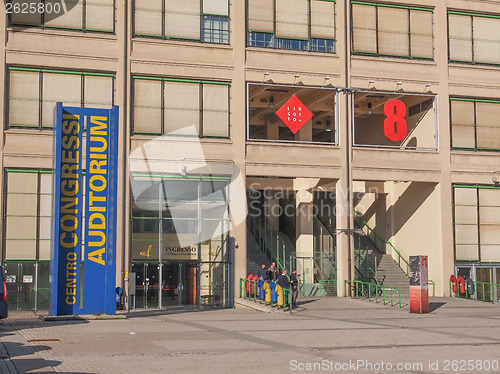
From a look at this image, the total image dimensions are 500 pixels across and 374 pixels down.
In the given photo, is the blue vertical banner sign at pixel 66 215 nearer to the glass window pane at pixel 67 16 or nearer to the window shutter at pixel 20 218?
the window shutter at pixel 20 218

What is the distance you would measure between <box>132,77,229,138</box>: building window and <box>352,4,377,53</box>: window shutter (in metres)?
7.52

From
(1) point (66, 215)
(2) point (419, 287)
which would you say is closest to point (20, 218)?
(1) point (66, 215)

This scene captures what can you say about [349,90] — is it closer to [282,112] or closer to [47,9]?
[282,112]

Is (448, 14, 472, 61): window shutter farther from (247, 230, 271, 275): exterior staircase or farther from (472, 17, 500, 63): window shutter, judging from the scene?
(247, 230, 271, 275): exterior staircase

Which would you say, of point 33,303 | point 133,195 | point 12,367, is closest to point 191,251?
point 133,195

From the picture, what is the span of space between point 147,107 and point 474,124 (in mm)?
17346

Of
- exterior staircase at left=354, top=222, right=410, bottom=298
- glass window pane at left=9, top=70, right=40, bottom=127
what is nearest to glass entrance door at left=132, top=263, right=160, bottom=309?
glass window pane at left=9, top=70, right=40, bottom=127

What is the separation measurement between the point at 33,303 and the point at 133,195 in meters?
6.40

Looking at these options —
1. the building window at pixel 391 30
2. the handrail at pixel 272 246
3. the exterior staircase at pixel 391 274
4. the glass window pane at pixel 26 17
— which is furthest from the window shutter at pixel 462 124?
the glass window pane at pixel 26 17

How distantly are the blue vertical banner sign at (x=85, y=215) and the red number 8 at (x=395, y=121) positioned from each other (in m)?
16.7

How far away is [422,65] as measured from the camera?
3847 centimetres

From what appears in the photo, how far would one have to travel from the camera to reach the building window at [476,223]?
125 ft

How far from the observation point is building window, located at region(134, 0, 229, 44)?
34.5m

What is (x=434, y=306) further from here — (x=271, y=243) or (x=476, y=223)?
(x=271, y=243)
